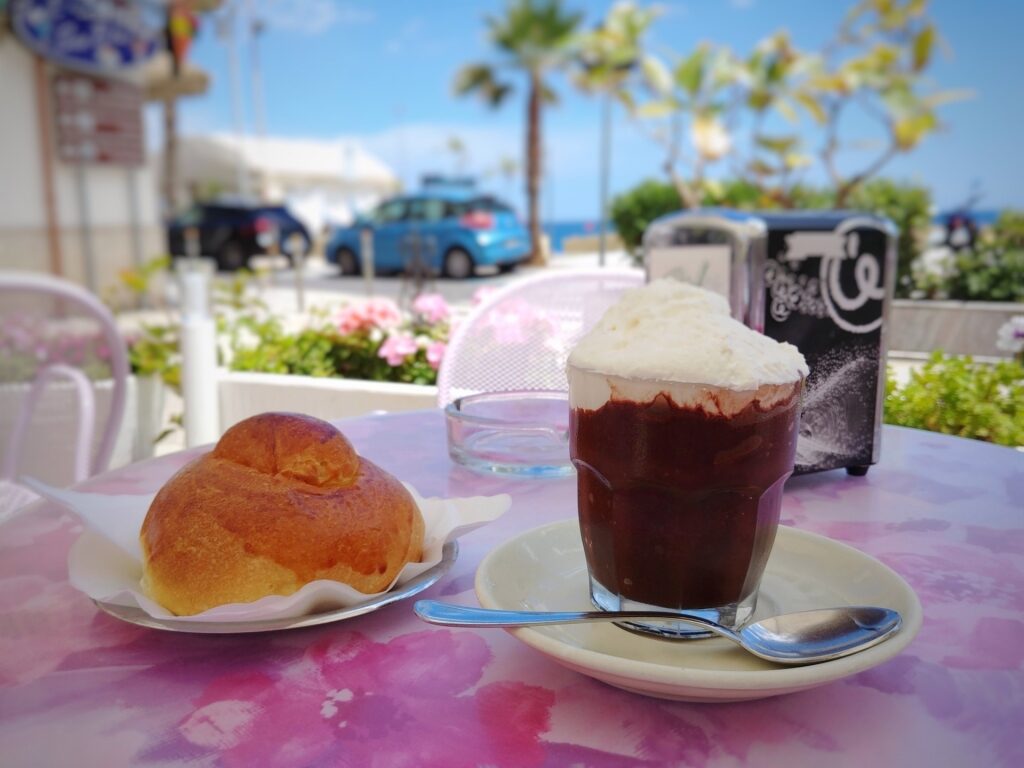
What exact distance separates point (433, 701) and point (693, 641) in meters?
0.19

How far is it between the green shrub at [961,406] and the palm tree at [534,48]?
16.7m

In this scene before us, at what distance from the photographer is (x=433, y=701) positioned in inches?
22.9

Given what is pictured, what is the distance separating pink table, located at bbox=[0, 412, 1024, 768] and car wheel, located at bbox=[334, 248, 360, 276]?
1495 cm

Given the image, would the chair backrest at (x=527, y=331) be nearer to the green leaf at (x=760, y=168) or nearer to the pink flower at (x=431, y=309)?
the pink flower at (x=431, y=309)

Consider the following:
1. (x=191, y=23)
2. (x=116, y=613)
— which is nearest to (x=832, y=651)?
(x=116, y=613)

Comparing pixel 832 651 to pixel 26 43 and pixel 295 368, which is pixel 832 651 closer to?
pixel 295 368

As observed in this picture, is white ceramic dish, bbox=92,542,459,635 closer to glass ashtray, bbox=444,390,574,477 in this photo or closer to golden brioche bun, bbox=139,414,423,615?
golden brioche bun, bbox=139,414,423,615

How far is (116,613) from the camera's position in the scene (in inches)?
26.2

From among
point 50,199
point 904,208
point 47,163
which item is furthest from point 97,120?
point 904,208

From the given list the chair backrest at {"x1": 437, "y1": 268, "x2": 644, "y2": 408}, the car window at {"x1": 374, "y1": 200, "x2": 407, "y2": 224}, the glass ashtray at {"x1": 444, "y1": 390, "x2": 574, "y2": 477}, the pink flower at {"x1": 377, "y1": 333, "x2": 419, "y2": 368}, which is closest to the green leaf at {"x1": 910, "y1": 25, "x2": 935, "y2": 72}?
the car window at {"x1": 374, "y1": 200, "x2": 407, "y2": 224}

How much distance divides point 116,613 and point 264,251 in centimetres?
1741

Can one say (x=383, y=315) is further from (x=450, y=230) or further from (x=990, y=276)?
(x=450, y=230)

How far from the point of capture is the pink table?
0.53 meters

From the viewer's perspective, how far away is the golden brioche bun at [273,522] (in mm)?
669
